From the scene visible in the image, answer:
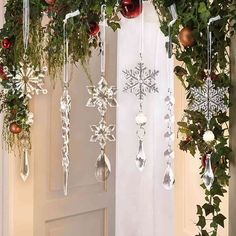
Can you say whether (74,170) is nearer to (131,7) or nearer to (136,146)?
(136,146)

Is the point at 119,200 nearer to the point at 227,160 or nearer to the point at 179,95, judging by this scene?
the point at 179,95

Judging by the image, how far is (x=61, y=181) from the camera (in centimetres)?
195

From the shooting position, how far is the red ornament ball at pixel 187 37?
2.95ft

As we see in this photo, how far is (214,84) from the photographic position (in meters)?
0.90

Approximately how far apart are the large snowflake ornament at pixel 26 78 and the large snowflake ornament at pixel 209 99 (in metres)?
0.77

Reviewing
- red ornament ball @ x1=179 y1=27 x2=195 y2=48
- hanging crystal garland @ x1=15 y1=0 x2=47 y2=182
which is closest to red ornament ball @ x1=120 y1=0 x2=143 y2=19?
red ornament ball @ x1=179 y1=27 x2=195 y2=48

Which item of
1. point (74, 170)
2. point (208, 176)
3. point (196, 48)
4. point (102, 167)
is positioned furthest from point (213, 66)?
point (74, 170)

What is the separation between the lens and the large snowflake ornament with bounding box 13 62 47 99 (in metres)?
1.52

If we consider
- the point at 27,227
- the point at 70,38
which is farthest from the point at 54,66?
the point at 27,227

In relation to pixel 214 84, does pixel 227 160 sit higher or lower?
lower

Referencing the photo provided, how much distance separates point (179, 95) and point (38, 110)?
1.90 ft

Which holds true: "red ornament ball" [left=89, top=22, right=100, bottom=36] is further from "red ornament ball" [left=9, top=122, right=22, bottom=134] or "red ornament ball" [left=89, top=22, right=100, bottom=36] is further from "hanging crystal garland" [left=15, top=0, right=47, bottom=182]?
"red ornament ball" [left=9, top=122, right=22, bottom=134]

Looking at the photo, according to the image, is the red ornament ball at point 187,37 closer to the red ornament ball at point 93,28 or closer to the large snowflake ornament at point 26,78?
the red ornament ball at point 93,28

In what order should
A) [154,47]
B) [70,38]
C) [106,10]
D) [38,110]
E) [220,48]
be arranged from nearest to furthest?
[220,48], [106,10], [70,38], [154,47], [38,110]
